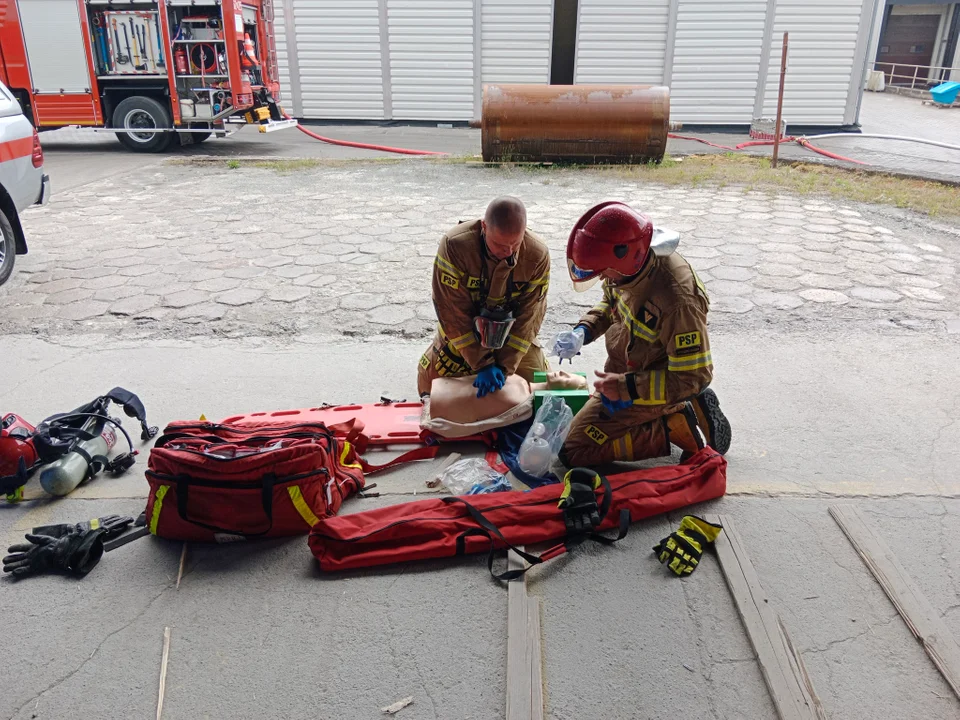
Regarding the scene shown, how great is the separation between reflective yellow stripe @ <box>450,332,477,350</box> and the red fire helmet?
2.86ft

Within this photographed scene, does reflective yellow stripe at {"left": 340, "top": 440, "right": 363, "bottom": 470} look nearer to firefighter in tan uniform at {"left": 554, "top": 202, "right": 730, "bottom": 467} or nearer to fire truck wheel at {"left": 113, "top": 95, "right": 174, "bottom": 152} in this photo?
firefighter in tan uniform at {"left": 554, "top": 202, "right": 730, "bottom": 467}

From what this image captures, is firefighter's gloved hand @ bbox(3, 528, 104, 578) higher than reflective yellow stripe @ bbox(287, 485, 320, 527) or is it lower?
lower

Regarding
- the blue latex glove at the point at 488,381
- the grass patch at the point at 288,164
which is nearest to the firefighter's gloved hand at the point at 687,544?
the blue latex glove at the point at 488,381

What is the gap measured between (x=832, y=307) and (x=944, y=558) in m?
2.96

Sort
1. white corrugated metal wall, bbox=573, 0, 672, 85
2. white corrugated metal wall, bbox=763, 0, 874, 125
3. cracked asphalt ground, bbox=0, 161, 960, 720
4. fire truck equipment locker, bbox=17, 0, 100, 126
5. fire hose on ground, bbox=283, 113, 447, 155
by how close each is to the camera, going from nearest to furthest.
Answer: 1. cracked asphalt ground, bbox=0, 161, 960, 720
2. fire truck equipment locker, bbox=17, 0, 100, 126
3. fire hose on ground, bbox=283, 113, 447, 155
4. white corrugated metal wall, bbox=763, 0, 874, 125
5. white corrugated metal wall, bbox=573, 0, 672, 85

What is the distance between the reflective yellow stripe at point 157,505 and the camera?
279cm

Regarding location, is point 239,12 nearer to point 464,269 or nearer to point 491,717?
point 464,269

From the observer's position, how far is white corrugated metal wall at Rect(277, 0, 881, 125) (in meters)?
15.8

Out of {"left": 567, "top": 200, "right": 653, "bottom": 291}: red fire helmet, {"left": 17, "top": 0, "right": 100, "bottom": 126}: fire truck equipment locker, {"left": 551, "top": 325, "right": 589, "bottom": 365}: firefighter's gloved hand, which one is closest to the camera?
{"left": 567, "top": 200, "right": 653, "bottom": 291}: red fire helmet

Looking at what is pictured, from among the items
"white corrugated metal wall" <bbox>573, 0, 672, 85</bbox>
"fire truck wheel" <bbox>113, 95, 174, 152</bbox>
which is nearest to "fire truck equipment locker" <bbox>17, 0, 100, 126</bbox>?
"fire truck wheel" <bbox>113, 95, 174, 152</bbox>

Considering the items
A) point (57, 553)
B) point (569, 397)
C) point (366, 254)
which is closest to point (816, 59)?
point (366, 254)

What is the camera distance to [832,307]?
5305 millimetres

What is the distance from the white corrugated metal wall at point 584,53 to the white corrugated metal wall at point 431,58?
2cm

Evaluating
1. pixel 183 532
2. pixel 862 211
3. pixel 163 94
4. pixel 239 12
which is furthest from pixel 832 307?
pixel 163 94
